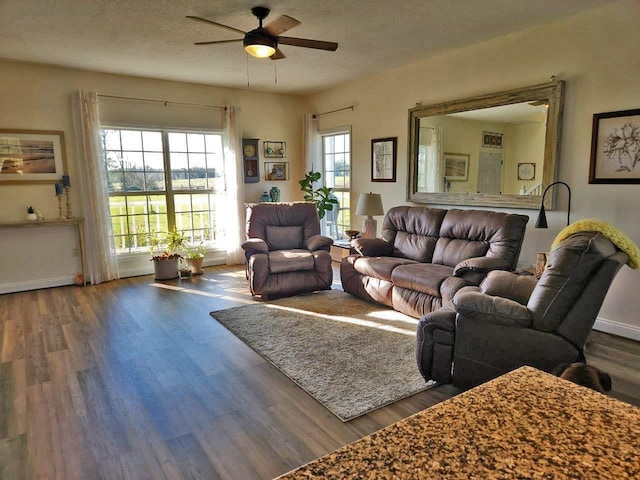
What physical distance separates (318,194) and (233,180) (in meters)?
1.30

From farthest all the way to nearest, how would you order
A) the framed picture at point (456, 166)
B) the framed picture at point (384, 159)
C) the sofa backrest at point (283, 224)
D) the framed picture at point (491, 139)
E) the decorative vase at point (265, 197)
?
the decorative vase at point (265, 197)
the framed picture at point (384, 159)
the sofa backrest at point (283, 224)
the framed picture at point (456, 166)
the framed picture at point (491, 139)

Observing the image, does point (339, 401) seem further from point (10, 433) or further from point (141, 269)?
point (141, 269)

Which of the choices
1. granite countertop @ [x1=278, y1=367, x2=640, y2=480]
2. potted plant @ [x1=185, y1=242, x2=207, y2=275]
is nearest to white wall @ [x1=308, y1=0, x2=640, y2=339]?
granite countertop @ [x1=278, y1=367, x2=640, y2=480]

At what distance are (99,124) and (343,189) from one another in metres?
3.38

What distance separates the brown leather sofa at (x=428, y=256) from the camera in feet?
11.6

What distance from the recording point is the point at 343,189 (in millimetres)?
6406

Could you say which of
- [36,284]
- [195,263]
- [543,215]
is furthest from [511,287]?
[36,284]

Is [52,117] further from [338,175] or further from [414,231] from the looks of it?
[414,231]

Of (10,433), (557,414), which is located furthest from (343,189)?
(557,414)

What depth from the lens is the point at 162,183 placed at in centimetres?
588

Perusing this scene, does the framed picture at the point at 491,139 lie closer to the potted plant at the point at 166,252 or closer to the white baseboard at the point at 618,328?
the white baseboard at the point at 618,328

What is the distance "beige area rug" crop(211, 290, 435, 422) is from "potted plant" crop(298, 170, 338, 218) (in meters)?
2.00

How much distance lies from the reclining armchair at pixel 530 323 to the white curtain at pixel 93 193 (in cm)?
439

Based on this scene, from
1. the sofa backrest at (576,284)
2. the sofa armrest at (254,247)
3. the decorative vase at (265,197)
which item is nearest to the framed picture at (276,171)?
the decorative vase at (265,197)
